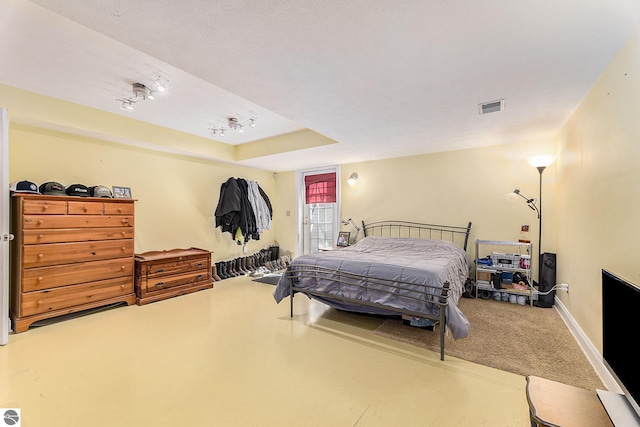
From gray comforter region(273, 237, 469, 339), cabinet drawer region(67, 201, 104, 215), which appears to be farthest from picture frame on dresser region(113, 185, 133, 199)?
gray comforter region(273, 237, 469, 339)

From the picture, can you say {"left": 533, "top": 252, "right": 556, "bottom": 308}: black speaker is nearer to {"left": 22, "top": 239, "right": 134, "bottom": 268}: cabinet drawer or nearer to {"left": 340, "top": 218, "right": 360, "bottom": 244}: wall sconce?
{"left": 340, "top": 218, "right": 360, "bottom": 244}: wall sconce

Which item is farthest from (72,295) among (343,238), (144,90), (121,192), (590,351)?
(590,351)

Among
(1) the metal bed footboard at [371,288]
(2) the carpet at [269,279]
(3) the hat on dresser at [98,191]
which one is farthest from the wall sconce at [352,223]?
(3) the hat on dresser at [98,191]

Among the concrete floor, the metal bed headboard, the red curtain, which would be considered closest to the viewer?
the concrete floor

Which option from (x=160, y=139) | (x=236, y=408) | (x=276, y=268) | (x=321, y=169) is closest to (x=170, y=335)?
(x=236, y=408)

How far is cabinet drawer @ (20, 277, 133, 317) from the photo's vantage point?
2.94 metres

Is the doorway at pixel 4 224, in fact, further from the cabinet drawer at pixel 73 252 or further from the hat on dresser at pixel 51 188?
the hat on dresser at pixel 51 188

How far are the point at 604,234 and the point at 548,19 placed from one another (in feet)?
5.52

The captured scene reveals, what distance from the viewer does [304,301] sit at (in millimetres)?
3977

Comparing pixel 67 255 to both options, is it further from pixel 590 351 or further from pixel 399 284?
pixel 590 351

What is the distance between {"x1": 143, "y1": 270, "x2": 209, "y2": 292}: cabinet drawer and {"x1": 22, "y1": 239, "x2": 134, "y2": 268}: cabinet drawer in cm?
52

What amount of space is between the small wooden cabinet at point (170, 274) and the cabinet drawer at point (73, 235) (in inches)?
19.0

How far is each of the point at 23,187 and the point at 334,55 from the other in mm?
3767

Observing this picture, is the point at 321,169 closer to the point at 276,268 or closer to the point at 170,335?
the point at 276,268
